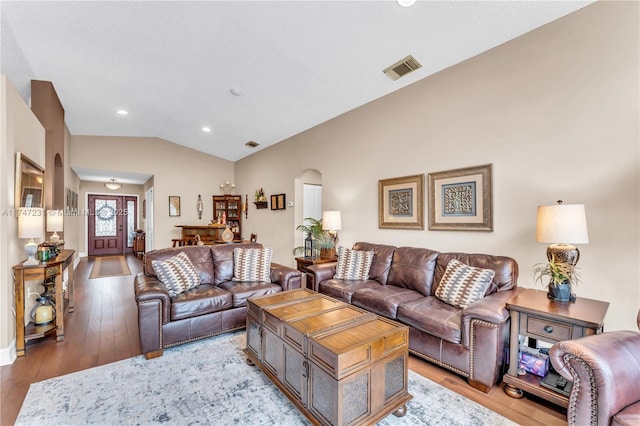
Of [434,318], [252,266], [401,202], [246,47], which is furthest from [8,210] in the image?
[401,202]

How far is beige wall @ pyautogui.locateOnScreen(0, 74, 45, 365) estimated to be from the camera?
243 cm

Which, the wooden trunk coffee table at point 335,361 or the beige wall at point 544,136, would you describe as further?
the beige wall at point 544,136

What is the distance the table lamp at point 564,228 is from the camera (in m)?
2.07

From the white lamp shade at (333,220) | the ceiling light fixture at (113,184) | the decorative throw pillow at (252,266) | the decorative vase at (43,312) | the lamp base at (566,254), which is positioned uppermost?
the ceiling light fixture at (113,184)

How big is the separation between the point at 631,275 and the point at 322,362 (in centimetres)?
251

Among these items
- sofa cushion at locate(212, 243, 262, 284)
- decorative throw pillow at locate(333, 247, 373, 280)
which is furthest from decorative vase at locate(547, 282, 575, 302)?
sofa cushion at locate(212, 243, 262, 284)

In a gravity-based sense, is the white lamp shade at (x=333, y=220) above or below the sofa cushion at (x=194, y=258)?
above

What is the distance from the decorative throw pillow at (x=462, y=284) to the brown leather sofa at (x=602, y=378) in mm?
1086

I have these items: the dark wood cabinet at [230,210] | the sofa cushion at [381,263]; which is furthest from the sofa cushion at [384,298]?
the dark wood cabinet at [230,210]

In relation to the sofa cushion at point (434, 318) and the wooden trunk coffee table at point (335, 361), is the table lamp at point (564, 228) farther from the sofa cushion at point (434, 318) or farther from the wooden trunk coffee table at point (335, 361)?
the wooden trunk coffee table at point (335, 361)

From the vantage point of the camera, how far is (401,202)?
152 inches

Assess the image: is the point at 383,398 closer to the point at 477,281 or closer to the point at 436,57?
the point at 477,281

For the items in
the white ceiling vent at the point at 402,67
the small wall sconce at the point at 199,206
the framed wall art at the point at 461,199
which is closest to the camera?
the framed wall art at the point at 461,199

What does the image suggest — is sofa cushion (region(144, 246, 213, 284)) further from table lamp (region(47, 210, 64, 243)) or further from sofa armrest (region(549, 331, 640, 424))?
sofa armrest (region(549, 331, 640, 424))
